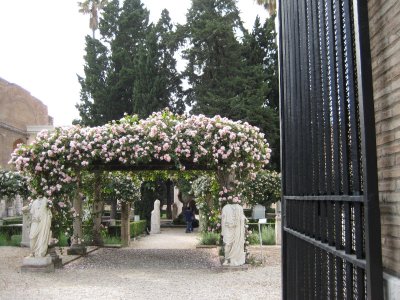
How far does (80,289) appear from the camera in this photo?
9.27m

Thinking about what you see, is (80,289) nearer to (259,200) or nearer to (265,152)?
(265,152)

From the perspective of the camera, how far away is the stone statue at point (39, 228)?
37.8 ft

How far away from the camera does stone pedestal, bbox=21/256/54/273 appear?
1133cm

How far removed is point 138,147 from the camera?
11656mm

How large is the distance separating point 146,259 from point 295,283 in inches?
422

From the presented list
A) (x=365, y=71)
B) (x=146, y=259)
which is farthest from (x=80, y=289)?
(x=365, y=71)

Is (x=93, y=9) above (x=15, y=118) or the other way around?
above

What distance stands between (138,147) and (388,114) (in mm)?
9639

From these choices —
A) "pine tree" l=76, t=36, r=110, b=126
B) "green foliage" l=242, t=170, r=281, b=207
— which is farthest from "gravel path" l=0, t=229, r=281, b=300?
"pine tree" l=76, t=36, r=110, b=126

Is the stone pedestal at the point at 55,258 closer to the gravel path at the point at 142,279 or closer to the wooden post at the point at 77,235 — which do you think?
the gravel path at the point at 142,279

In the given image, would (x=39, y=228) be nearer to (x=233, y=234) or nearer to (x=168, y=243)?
(x=233, y=234)

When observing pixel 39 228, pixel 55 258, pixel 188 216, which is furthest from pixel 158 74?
pixel 39 228

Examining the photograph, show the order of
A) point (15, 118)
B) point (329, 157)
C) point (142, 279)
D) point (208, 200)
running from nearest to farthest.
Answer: point (329, 157) → point (142, 279) → point (208, 200) → point (15, 118)

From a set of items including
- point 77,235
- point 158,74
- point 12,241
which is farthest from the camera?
point 158,74
